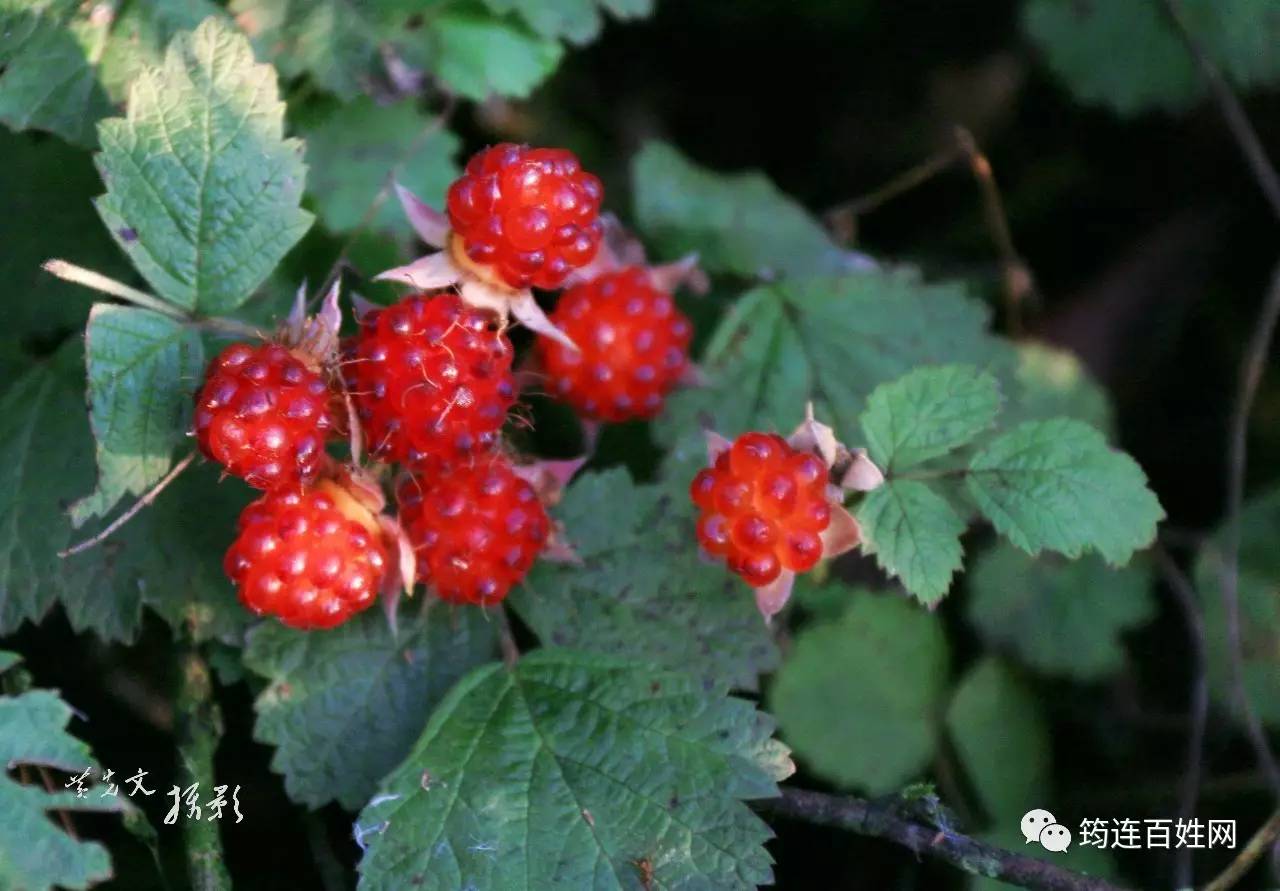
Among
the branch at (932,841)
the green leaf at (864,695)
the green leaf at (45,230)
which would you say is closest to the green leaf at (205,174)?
the green leaf at (45,230)

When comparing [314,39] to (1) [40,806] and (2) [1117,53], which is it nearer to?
(1) [40,806]

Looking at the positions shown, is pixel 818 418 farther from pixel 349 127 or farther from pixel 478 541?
pixel 349 127

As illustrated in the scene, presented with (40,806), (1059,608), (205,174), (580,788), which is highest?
(205,174)

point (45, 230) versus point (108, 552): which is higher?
point (45, 230)

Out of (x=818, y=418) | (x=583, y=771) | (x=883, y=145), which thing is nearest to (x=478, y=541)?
(x=583, y=771)

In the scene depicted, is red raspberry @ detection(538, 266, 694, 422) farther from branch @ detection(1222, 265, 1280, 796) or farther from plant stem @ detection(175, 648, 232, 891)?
branch @ detection(1222, 265, 1280, 796)

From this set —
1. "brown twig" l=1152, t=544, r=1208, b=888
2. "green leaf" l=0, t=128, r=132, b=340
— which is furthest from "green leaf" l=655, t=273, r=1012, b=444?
"green leaf" l=0, t=128, r=132, b=340

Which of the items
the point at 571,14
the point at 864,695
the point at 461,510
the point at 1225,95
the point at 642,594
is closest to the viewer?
the point at 461,510

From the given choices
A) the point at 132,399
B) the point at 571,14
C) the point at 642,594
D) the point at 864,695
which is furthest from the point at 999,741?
the point at 132,399
